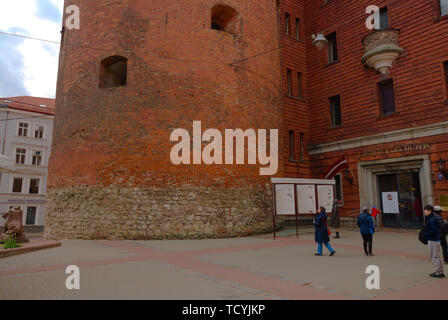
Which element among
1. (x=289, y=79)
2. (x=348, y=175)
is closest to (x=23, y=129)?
(x=289, y=79)

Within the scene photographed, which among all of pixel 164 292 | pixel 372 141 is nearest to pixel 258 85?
pixel 372 141

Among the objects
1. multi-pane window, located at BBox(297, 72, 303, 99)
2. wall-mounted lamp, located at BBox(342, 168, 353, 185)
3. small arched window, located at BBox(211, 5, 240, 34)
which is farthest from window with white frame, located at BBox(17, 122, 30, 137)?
wall-mounted lamp, located at BBox(342, 168, 353, 185)

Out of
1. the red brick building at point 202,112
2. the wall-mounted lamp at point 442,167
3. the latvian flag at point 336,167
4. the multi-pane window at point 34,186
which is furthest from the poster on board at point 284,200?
the multi-pane window at point 34,186

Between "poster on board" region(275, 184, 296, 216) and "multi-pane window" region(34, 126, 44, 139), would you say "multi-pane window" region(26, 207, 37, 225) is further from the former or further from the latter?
"poster on board" region(275, 184, 296, 216)

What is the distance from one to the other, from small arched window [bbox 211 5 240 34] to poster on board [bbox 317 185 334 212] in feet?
27.6

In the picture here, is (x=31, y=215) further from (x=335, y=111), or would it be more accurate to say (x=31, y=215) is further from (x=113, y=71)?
(x=335, y=111)

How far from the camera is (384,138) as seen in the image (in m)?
16.1

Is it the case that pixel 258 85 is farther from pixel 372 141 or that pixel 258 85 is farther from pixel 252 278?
pixel 252 278

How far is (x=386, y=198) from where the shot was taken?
16.4 metres

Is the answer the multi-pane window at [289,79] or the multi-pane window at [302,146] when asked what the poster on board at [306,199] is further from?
the multi-pane window at [289,79]

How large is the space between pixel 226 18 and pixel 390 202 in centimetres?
1244

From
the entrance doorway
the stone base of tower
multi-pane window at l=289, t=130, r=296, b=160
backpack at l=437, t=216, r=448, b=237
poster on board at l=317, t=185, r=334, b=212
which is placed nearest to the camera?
backpack at l=437, t=216, r=448, b=237

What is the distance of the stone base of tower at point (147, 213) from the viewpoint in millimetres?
12445

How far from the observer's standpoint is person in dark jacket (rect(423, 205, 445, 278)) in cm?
638
